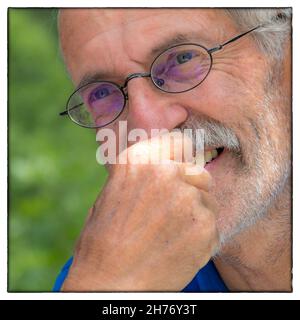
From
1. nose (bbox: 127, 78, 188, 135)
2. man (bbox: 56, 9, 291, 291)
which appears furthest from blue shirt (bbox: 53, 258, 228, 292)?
nose (bbox: 127, 78, 188, 135)

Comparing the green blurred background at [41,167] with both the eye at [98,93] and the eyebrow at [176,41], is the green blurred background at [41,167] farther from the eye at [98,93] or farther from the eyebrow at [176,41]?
the eyebrow at [176,41]

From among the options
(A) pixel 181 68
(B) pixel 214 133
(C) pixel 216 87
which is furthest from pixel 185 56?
(B) pixel 214 133

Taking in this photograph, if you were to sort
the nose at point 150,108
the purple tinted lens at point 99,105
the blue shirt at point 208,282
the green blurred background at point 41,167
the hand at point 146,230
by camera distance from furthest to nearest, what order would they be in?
the green blurred background at point 41,167 < the blue shirt at point 208,282 < the purple tinted lens at point 99,105 < the nose at point 150,108 < the hand at point 146,230

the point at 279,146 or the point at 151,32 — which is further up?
the point at 151,32

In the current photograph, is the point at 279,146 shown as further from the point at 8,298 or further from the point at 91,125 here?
the point at 8,298

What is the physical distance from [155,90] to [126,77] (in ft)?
0.48

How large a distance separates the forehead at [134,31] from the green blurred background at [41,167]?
6.34 feet

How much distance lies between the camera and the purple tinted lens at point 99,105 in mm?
2652

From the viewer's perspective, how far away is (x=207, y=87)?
99.8 inches

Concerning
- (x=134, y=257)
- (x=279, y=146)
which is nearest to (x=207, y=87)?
(x=279, y=146)

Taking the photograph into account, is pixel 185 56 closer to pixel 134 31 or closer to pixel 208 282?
pixel 134 31

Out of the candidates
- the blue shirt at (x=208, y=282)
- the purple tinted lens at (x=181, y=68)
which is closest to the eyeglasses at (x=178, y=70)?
the purple tinted lens at (x=181, y=68)

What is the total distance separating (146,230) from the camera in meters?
2.06

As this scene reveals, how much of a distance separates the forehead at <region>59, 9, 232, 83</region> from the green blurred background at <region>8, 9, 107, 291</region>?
1.93 metres
